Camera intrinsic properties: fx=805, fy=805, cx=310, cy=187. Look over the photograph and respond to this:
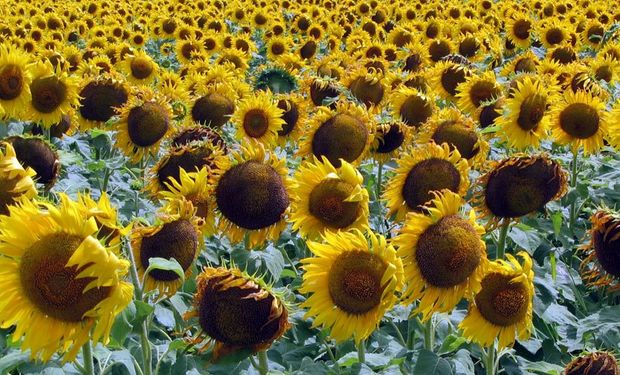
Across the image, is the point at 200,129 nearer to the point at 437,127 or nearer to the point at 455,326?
the point at 437,127

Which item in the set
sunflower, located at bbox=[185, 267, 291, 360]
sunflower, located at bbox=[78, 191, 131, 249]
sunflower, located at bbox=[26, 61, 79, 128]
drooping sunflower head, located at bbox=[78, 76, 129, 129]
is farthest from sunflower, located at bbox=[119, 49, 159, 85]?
sunflower, located at bbox=[78, 191, 131, 249]

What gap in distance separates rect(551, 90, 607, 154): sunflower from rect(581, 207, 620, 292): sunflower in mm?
1616

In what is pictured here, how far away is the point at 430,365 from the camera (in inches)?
106

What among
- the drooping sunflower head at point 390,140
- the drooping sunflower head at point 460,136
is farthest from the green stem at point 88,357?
the drooping sunflower head at point 390,140

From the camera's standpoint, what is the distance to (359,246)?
2443 millimetres

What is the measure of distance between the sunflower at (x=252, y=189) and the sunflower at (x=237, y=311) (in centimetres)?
72

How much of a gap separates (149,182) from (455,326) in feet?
5.04

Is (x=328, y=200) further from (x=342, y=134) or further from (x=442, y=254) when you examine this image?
(x=342, y=134)

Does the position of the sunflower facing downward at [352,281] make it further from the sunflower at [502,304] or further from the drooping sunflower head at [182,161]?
the drooping sunflower head at [182,161]

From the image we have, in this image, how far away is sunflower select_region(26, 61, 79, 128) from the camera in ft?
17.1

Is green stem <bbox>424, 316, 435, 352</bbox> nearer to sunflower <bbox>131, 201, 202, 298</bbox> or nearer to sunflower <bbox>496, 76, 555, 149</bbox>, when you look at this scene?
sunflower <bbox>131, 201, 202, 298</bbox>

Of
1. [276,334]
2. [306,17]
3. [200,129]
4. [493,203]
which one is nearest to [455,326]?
[493,203]

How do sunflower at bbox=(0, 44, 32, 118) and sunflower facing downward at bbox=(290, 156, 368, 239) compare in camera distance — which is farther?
sunflower at bbox=(0, 44, 32, 118)

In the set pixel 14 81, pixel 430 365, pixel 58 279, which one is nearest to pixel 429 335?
pixel 430 365
